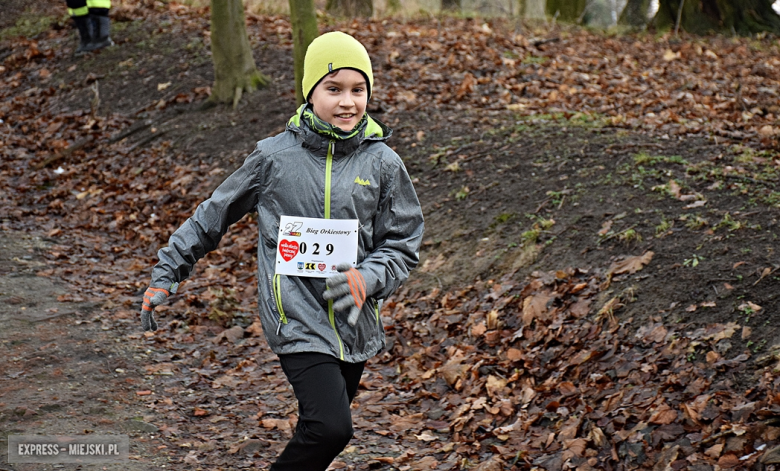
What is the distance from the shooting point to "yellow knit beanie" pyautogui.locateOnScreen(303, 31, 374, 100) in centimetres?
347

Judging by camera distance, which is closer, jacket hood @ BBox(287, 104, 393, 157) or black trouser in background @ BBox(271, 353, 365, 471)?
black trouser in background @ BBox(271, 353, 365, 471)

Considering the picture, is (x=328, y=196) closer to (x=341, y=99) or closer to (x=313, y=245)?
(x=313, y=245)

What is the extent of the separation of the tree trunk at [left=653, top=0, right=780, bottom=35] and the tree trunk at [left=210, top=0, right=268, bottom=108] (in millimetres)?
8533

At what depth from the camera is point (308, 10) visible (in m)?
9.75

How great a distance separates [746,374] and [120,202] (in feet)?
26.5

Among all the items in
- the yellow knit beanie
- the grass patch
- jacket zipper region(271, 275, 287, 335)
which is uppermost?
the yellow knit beanie

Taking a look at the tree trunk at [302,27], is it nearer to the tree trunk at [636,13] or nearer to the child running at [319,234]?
the child running at [319,234]

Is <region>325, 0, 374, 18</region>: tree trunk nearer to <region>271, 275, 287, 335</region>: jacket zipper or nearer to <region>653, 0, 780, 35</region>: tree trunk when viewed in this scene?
<region>653, 0, 780, 35</region>: tree trunk

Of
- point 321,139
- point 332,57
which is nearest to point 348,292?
point 321,139

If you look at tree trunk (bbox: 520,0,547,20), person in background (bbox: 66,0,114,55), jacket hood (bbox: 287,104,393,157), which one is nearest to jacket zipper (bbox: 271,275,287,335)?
jacket hood (bbox: 287,104,393,157)

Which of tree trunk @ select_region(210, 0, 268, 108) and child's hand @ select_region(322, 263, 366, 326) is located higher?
child's hand @ select_region(322, 263, 366, 326)

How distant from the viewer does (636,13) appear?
16.4 metres

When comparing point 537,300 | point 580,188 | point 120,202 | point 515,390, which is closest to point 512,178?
point 580,188

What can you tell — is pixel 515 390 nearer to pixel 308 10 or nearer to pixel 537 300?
pixel 537 300
